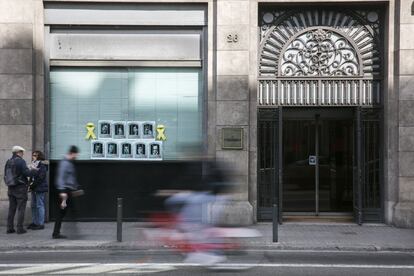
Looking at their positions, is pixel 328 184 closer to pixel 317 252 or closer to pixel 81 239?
pixel 317 252

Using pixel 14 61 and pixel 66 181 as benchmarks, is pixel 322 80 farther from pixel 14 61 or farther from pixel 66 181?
pixel 14 61

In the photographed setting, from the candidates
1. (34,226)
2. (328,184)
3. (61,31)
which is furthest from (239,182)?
(61,31)

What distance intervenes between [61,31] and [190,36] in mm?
3149

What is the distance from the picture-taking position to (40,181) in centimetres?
1388

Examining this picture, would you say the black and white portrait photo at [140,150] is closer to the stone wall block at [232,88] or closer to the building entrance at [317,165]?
the stone wall block at [232,88]

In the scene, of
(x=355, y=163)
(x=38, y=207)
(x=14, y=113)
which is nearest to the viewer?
(x=38, y=207)

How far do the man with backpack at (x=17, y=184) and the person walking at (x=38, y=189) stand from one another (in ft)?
1.17

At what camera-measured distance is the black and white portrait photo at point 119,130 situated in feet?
49.9

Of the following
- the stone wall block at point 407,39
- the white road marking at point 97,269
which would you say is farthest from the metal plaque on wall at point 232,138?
the white road marking at point 97,269

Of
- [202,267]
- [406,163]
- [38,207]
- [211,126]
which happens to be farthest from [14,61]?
[406,163]

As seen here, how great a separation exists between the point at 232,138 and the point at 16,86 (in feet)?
17.0

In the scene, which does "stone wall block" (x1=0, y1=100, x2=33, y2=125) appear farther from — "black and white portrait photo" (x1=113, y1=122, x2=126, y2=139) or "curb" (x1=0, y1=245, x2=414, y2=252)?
"curb" (x1=0, y1=245, x2=414, y2=252)

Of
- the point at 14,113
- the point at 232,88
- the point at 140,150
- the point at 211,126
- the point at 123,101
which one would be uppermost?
the point at 232,88

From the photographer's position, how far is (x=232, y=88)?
14.7m
